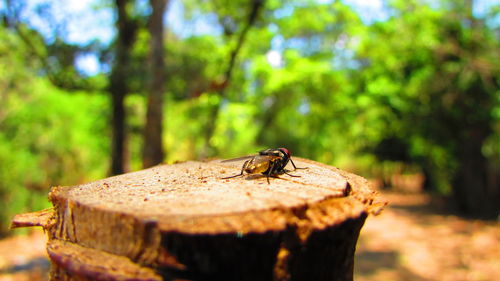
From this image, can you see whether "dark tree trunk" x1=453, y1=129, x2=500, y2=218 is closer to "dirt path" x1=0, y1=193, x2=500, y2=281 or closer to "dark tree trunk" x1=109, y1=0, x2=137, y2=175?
"dirt path" x1=0, y1=193, x2=500, y2=281

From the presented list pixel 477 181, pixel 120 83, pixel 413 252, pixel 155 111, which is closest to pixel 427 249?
pixel 413 252

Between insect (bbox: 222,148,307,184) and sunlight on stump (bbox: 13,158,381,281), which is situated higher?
insect (bbox: 222,148,307,184)

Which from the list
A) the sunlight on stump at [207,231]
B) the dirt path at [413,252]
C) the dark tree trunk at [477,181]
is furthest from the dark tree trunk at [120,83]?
the dark tree trunk at [477,181]

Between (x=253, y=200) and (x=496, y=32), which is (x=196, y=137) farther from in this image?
(x=253, y=200)

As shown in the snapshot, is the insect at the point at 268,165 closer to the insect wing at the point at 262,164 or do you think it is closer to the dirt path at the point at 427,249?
the insect wing at the point at 262,164

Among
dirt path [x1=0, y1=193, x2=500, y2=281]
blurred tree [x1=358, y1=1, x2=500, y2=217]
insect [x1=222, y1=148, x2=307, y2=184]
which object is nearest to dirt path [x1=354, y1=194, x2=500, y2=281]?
dirt path [x1=0, y1=193, x2=500, y2=281]

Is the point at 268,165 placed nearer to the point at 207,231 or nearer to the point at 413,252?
the point at 207,231

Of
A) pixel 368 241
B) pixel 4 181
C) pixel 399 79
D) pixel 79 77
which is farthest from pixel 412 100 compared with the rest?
pixel 4 181
